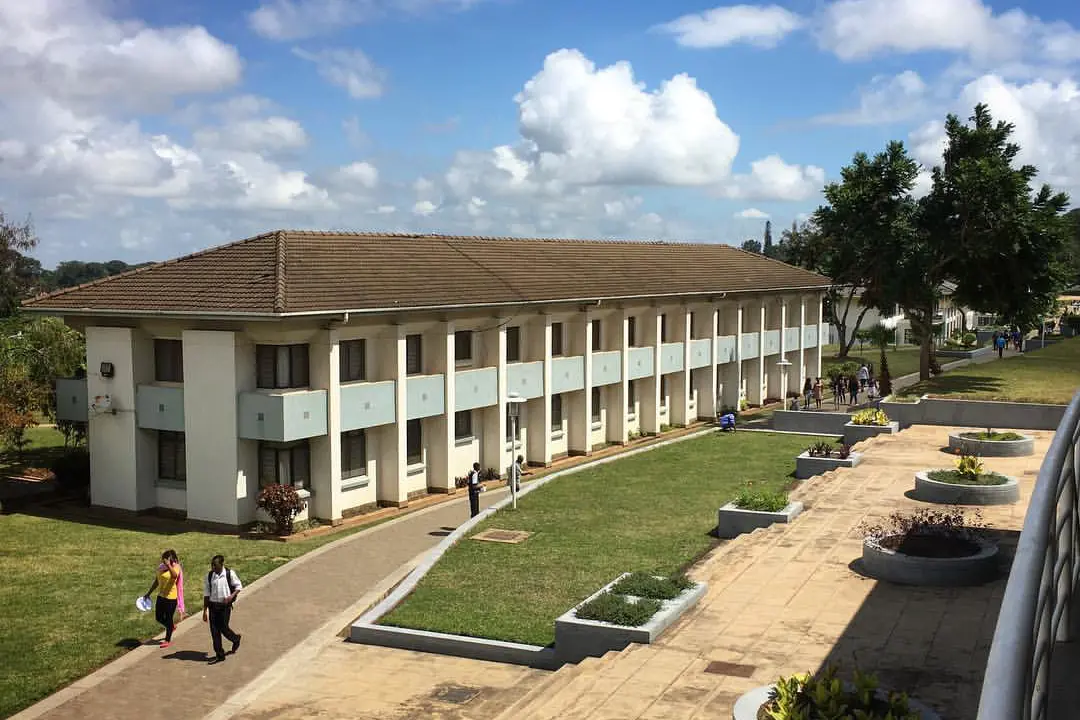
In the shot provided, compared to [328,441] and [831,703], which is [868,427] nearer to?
[328,441]

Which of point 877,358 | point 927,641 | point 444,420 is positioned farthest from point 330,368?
point 877,358

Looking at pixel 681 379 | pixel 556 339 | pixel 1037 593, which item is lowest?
pixel 681 379

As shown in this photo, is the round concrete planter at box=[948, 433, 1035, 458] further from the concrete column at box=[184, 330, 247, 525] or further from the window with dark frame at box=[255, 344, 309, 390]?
A: the concrete column at box=[184, 330, 247, 525]

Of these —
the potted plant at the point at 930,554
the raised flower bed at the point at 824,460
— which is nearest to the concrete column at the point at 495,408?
the raised flower bed at the point at 824,460

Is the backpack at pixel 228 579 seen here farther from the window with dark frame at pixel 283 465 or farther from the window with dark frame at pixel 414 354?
the window with dark frame at pixel 414 354

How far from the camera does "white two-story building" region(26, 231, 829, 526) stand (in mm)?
26844

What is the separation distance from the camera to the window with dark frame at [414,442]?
3153 centimetres

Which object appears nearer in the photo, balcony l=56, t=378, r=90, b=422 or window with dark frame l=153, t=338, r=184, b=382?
window with dark frame l=153, t=338, r=184, b=382

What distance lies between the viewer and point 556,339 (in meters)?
38.7

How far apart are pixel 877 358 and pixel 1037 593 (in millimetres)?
73192

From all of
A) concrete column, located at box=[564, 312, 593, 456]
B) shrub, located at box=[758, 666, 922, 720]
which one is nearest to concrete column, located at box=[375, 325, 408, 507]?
concrete column, located at box=[564, 312, 593, 456]

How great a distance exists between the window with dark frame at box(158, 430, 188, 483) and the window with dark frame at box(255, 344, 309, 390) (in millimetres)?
3246

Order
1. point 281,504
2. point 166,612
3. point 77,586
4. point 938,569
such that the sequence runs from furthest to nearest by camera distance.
→ point 281,504
point 77,586
point 166,612
point 938,569

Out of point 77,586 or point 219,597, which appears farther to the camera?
point 77,586
